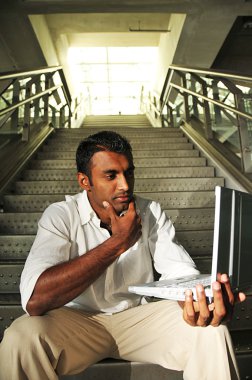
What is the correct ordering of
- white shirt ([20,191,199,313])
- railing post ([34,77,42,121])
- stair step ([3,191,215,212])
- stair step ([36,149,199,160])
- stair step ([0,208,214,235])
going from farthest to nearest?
railing post ([34,77,42,121]) → stair step ([36,149,199,160]) → stair step ([3,191,215,212]) → stair step ([0,208,214,235]) → white shirt ([20,191,199,313])

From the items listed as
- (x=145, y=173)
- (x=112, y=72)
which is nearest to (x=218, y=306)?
(x=145, y=173)

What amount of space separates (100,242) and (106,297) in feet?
0.70

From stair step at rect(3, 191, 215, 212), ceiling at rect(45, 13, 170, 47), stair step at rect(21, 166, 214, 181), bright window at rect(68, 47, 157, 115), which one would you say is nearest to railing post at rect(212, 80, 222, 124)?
stair step at rect(21, 166, 214, 181)

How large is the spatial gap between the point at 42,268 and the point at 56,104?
17.5 ft

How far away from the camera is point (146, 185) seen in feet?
9.75

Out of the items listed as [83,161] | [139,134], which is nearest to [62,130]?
[139,134]

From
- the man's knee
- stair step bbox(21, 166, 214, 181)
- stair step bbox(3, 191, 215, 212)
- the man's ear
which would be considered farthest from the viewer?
stair step bbox(21, 166, 214, 181)

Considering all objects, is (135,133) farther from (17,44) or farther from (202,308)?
(202,308)

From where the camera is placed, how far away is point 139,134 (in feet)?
15.1

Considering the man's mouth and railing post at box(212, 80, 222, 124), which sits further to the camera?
railing post at box(212, 80, 222, 124)

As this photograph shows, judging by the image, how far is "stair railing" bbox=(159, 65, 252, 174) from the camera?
2775 millimetres

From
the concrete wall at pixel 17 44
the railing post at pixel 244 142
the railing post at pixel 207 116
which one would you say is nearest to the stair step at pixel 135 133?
the railing post at pixel 207 116

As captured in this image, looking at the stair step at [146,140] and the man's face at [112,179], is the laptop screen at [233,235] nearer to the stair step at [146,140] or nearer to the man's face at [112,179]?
the man's face at [112,179]

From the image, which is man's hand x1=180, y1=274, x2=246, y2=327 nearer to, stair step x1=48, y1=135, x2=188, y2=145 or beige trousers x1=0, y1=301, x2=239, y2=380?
beige trousers x1=0, y1=301, x2=239, y2=380
